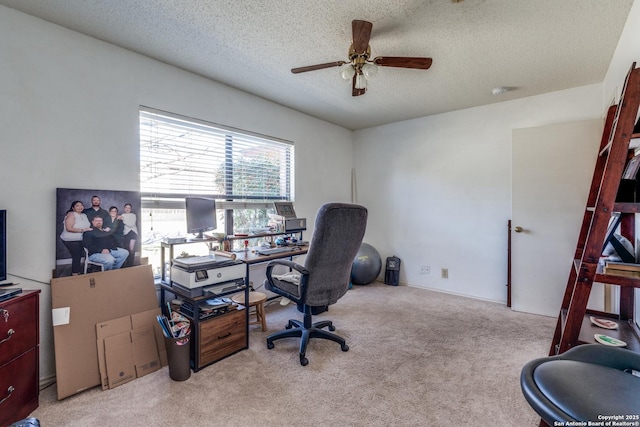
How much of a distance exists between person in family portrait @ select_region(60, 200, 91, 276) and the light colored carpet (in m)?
0.80

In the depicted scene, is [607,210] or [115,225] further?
[115,225]

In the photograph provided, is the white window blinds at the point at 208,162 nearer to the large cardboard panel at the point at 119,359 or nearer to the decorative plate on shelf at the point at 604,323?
the large cardboard panel at the point at 119,359

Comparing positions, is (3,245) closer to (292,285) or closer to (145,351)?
(145,351)

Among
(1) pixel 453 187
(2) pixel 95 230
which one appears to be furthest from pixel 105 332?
(1) pixel 453 187

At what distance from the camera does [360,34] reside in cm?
177

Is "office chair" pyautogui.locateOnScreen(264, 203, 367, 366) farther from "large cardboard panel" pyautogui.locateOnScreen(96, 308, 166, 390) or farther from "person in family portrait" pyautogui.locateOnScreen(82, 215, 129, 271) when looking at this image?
"person in family portrait" pyautogui.locateOnScreen(82, 215, 129, 271)

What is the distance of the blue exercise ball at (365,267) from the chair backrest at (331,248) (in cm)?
177

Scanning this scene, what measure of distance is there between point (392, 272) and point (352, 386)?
2.45 meters

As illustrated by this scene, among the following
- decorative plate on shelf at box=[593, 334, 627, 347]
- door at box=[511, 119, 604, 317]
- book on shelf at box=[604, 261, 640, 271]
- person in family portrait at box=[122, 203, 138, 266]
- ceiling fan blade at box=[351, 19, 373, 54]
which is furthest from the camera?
door at box=[511, 119, 604, 317]

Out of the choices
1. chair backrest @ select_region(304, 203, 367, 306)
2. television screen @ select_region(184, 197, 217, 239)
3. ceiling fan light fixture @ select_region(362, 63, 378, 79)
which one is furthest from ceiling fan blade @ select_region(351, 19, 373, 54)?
television screen @ select_region(184, 197, 217, 239)

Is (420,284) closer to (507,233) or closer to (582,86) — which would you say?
(507,233)

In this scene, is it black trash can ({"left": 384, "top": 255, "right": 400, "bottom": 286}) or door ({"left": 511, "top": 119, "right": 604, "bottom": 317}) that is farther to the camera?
black trash can ({"left": 384, "top": 255, "right": 400, "bottom": 286})

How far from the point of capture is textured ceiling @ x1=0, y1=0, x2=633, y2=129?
1.75 meters

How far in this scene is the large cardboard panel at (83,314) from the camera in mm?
1750
